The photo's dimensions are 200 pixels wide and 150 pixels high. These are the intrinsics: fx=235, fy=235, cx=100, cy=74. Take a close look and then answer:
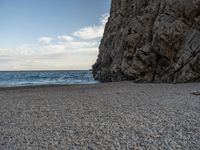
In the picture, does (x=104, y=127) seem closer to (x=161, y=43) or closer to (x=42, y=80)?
(x=161, y=43)

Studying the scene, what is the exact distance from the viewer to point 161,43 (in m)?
26.8

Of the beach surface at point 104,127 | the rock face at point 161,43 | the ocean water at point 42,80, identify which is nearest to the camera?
the beach surface at point 104,127

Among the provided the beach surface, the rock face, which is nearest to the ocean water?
the rock face

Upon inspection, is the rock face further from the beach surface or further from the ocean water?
the beach surface

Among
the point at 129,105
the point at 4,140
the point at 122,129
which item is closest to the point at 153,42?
the point at 129,105

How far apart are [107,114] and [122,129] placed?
233 cm

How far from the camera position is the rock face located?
24797 mm

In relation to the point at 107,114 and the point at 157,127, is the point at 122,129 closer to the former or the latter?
the point at 157,127

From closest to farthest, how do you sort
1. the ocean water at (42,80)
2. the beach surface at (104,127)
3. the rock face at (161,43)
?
the beach surface at (104,127) → the rock face at (161,43) → the ocean water at (42,80)

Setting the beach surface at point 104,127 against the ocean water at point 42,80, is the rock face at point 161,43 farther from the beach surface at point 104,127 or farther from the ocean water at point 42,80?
the beach surface at point 104,127

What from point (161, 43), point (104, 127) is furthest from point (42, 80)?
point (104, 127)

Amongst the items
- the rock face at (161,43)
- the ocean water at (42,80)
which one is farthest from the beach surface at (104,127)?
the ocean water at (42,80)

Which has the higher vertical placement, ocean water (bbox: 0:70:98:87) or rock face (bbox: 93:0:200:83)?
rock face (bbox: 93:0:200:83)

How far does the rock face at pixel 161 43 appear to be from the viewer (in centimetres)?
2480
